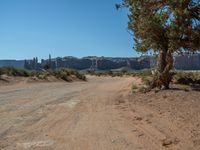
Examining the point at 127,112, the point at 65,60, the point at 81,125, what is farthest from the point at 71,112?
the point at 65,60

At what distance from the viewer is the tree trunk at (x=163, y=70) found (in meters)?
20.8

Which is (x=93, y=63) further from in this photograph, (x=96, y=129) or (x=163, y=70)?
(x=96, y=129)

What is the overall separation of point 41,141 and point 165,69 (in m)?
12.8

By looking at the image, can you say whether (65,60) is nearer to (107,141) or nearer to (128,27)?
(128,27)

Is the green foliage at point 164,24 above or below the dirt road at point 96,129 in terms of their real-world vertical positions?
above

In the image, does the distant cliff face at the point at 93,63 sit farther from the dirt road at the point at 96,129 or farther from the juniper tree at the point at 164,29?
the dirt road at the point at 96,129

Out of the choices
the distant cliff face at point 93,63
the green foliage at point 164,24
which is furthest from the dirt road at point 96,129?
the distant cliff face at point 93,63

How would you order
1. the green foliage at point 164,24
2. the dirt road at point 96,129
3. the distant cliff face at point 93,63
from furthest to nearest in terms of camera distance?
the distant cliff face at point 93,63 < the green foliage at point 164,24 < the dirt road at point 96,129

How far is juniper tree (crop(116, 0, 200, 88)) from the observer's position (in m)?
18.6

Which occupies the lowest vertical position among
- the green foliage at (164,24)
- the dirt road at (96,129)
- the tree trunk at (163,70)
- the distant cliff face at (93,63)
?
the distant cliff face at (93,63)

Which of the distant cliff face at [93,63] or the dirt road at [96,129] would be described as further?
the distant cliff face at [93,63]

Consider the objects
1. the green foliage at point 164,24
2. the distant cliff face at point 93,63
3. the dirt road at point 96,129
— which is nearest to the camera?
the dirt road at point 96,129

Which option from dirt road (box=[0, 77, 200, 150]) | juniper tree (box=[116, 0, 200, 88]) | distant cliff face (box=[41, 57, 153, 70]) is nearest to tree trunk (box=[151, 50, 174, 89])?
juniper tree (box=[116, 0, 200, 88])

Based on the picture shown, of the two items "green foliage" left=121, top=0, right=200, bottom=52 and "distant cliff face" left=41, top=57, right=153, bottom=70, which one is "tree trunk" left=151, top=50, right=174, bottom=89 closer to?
"green foliage" left=121, top=0, right=200, bottom=52
